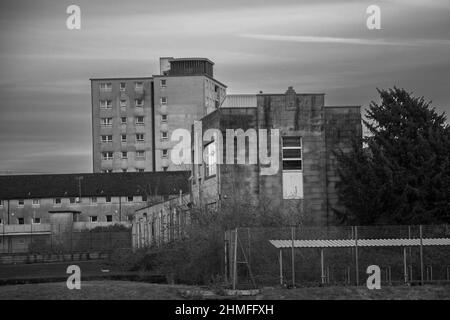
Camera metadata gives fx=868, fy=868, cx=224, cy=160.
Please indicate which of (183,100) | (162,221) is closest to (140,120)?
(183,100)

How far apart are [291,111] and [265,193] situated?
5111 millimetres

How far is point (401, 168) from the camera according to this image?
4247 centimetres

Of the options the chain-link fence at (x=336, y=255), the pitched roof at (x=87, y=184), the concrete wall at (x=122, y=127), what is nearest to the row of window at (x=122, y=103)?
the concrete wall at (x=122, y=127)

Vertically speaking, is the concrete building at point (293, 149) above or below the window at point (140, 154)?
below

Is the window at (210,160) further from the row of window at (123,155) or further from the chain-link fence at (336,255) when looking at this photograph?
the row of window at (123,155)

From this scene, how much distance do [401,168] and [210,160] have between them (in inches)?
604

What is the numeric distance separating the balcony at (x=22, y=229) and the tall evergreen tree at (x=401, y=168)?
2836 inches

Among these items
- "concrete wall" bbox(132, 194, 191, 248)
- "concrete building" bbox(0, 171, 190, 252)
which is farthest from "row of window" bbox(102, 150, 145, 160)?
"concrete wall" bbox(132, 194, 191, 248)

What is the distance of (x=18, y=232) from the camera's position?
362 ft

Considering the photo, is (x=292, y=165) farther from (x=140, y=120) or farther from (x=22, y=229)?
(x=140, y=120)

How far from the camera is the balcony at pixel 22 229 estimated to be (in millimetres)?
109188
